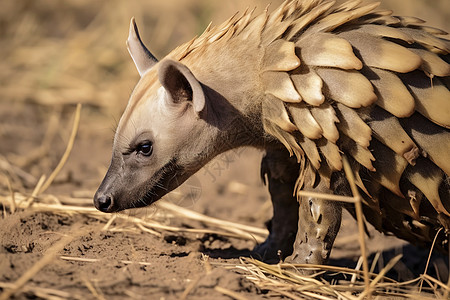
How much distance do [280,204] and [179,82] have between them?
1003 mm

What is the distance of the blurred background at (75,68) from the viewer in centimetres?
525

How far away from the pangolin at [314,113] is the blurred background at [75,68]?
1.56 metres

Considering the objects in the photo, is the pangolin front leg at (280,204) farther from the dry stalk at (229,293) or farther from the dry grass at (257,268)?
the dry stalk at (229,293)

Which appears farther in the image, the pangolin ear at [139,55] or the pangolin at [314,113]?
the pangolin ear at [139,55]

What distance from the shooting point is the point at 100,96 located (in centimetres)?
634

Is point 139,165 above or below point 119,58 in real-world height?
above

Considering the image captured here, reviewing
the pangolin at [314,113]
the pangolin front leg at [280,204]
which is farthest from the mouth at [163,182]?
the pangolin front leg at [280,204]

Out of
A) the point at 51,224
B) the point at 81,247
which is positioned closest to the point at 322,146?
the point at 81,247

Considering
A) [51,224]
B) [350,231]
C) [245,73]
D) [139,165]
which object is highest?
[245,73]

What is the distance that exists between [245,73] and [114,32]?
458cm

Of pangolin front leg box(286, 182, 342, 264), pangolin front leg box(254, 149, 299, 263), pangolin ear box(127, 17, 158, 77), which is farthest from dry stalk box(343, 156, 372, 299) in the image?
pangolin ear box(127, 17, 158, 77)

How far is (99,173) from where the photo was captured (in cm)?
502

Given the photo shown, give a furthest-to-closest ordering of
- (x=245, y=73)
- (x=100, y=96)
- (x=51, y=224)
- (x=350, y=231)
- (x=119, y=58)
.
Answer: (x=119, y=58) < (x=100, y=96) < (x=350, y=231) < (x=51, y=224) < (x=245, y=73)

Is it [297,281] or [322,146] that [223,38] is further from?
[297,281]
